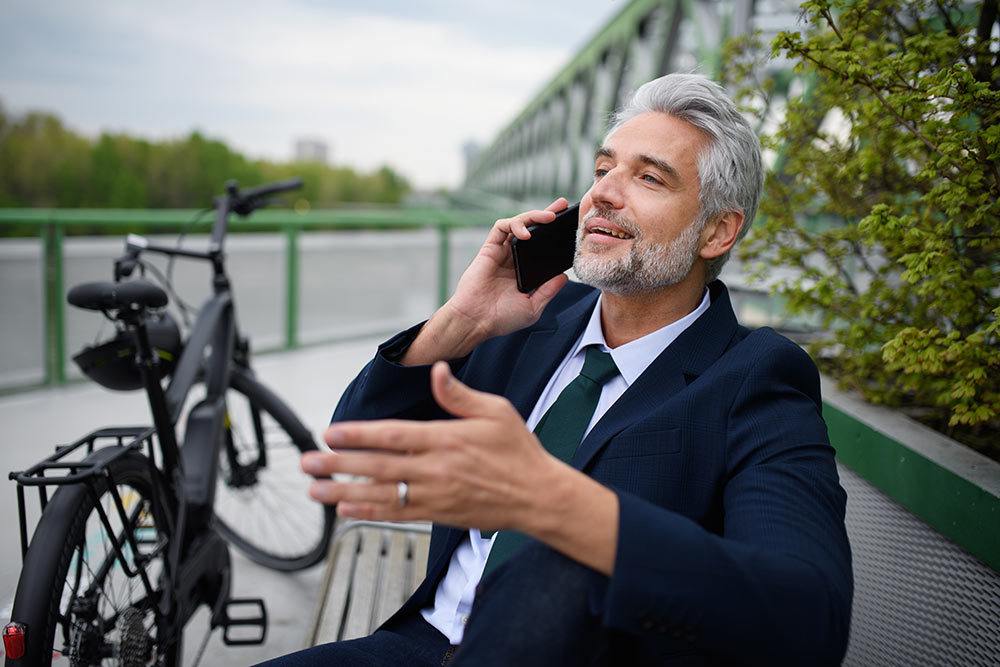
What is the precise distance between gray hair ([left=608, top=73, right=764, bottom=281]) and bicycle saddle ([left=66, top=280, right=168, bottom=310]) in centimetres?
136

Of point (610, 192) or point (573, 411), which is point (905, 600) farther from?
point (610, 192)

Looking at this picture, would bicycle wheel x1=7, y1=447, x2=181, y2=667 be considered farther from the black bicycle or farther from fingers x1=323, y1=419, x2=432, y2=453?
fingers x1=323, y1=419, x2=432, y2=453

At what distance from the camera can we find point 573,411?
1.58 meters

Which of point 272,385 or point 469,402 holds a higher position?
point 469,402

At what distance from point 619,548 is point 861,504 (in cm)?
128

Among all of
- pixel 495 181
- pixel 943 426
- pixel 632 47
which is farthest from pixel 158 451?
pixel 495 181

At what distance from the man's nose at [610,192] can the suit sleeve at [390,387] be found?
49 centimetres

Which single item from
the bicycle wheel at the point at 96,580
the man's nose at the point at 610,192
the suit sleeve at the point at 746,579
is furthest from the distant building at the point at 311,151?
the suit sleeve at the point at 746,579

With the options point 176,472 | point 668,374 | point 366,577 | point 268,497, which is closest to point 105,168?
point 268,497

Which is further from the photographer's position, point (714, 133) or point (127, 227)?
point (127, 227)

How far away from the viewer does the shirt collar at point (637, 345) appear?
164 cm

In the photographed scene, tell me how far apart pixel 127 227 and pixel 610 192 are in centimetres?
494

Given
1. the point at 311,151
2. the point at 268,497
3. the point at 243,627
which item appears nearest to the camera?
the point at 243,627

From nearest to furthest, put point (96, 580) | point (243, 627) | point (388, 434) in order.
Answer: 1. point (388, 434)
2. point (96, 580)
3. point (243, 627)
